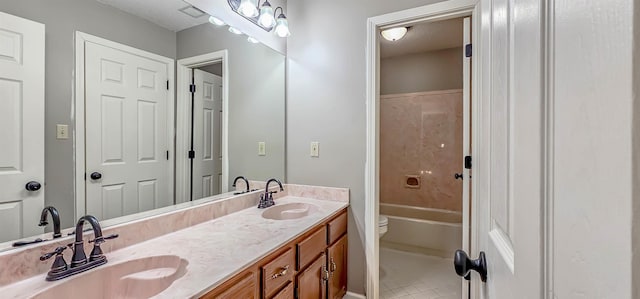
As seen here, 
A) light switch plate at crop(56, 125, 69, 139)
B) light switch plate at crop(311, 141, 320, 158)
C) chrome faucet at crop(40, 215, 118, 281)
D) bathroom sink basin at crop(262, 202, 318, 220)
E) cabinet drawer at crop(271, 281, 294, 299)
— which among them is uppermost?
light switch plate at crop(56, 125, 69, 139)

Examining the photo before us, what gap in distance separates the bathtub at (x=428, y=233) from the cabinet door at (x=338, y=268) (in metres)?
1.17

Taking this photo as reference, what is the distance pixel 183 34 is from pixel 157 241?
1.06 metres

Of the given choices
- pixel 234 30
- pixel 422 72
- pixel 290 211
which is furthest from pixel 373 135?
pixel 422 72

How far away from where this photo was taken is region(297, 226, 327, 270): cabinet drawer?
1371 millimetres

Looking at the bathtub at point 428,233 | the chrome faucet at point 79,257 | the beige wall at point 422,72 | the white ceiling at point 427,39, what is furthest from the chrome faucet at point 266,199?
the beige wall at point 422,72

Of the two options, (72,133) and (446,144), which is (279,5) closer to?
(72,133)

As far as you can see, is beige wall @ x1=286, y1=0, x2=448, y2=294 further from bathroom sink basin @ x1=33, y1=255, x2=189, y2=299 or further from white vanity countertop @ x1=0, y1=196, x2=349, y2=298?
bathroom sink basin @ x1=33, y1=255, x2=189, y2=299

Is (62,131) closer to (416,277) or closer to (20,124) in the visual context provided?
(20,124)

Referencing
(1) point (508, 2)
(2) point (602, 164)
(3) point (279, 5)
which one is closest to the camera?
(2) point (602, 164)

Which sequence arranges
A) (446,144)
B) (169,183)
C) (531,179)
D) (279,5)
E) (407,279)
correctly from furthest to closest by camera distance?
1. (446,144)
2. (407,279)
3. (279,5)
4. (169,183)
5. (531,179)

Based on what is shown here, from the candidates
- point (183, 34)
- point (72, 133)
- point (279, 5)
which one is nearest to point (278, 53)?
point (279, 5)

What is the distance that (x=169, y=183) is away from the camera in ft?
4.57

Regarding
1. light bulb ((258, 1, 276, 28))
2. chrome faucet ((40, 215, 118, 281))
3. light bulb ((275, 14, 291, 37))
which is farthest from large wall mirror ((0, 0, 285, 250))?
light bulb ((275, 14, 291, 37))

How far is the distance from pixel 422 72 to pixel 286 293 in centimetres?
294
